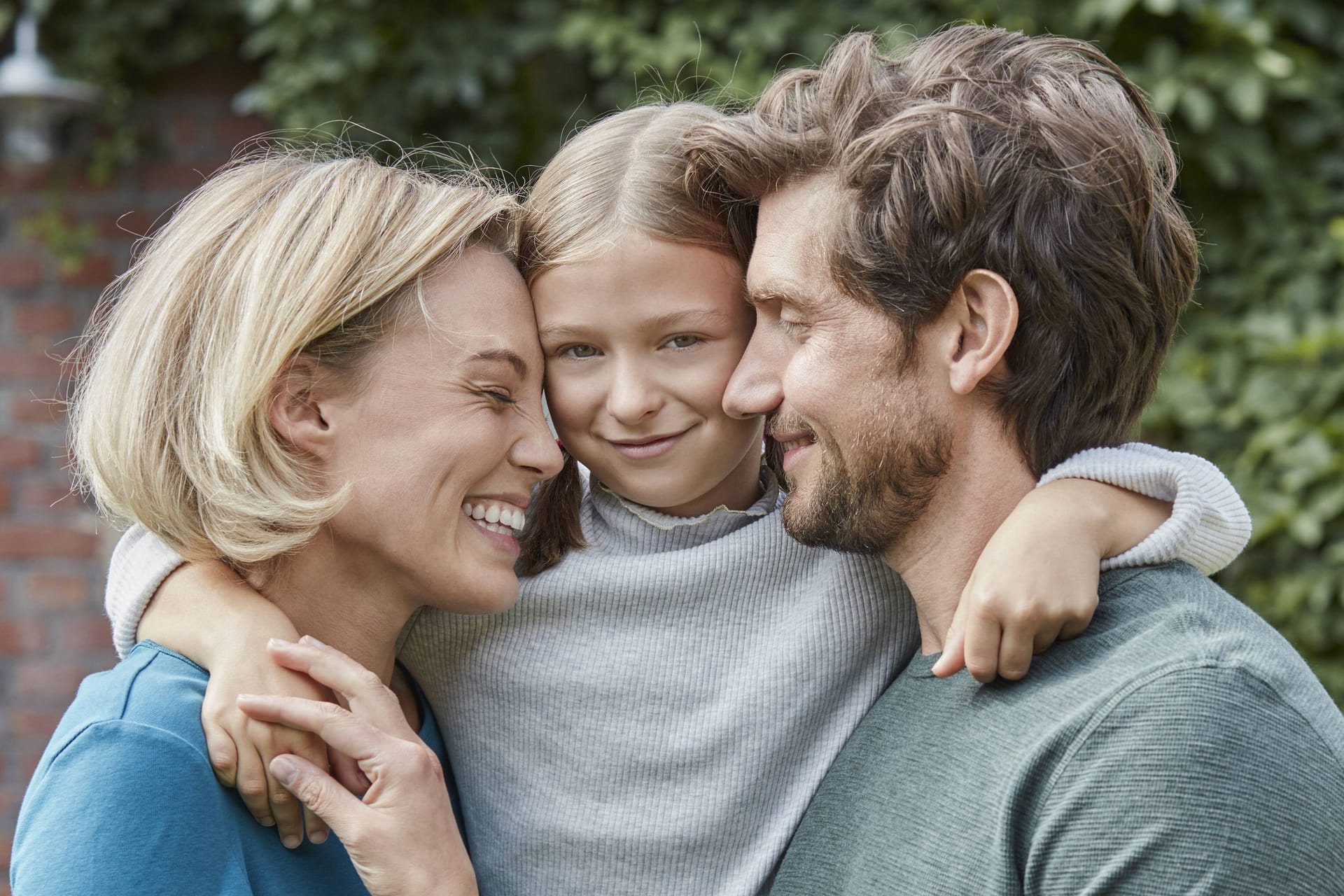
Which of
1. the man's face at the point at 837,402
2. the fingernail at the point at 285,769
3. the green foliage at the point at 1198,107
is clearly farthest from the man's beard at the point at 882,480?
the green foliage at the point at 1198,107

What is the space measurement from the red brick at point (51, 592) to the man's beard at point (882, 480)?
298 cm

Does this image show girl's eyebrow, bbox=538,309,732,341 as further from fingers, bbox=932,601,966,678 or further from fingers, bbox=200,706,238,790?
fingers, bbox=200,706,238,790

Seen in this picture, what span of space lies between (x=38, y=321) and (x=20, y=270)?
0.55ft

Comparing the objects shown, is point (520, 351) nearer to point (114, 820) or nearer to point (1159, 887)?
point (114, 820)

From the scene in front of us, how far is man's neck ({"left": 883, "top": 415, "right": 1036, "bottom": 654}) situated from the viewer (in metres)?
1.73

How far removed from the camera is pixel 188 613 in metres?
1.70

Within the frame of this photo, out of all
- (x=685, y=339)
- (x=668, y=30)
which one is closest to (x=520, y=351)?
(x=685, y=339)

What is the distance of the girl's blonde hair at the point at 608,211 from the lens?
74.4 inches

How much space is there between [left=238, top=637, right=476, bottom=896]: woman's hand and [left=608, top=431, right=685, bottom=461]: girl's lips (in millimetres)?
542

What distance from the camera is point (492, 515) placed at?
6.19 ft

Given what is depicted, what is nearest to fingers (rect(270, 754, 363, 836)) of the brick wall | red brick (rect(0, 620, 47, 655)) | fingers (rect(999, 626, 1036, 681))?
fingers (rect(999, 626, 1036, 681))

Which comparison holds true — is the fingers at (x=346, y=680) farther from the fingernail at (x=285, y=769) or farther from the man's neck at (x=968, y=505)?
the man's neck at (x=968, y=505)

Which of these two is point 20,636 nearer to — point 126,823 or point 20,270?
point 20,270

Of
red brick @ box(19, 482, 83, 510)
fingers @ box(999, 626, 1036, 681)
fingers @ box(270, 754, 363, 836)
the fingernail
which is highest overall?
fingers @ box(999, 626, 1036, 681)
